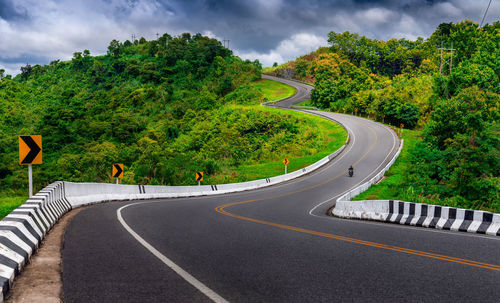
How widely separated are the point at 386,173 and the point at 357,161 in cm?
743

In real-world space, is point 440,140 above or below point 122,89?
below

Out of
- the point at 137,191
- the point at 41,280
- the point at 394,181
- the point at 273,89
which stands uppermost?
the point at 273,89

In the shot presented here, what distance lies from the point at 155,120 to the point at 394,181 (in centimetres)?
6035

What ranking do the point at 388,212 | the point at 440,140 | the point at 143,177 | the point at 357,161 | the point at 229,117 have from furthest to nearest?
1. the point at 229,117
2. the point at 357,161
3. the point at 143,177
4. the point at 440,140
5. the point at 388,212

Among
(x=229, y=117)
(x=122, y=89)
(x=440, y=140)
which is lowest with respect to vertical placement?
(x=440, y=140)

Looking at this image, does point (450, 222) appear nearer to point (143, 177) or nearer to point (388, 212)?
point (388, 212)

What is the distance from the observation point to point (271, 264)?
18.5 feet

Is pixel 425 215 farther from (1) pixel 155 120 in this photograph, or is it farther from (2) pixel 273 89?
(2) pixel 273 89

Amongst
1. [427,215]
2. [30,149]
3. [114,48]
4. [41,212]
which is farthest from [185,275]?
[114,48]

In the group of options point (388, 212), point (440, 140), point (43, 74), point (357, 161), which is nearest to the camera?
point (388, 212)

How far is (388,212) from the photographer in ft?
42.0

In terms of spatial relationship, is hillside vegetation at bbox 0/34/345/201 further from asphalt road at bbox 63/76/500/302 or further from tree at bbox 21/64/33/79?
asphalt road at bbox 63/76/500/302

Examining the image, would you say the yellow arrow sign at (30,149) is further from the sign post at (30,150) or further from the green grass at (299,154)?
the green grass at (299,154)

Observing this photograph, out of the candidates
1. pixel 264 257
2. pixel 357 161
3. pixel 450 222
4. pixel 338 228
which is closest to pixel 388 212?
pixel 450 222
